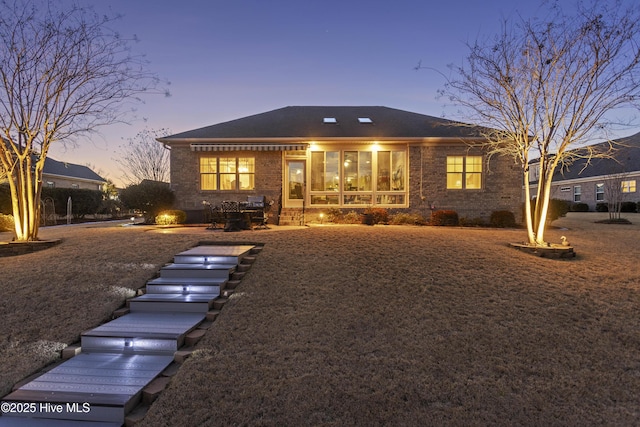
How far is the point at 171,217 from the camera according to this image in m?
13.6

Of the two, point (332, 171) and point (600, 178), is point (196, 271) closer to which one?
point (332, 171)

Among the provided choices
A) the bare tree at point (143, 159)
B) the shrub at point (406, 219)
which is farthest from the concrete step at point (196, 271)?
the bare tree at point (143, 159)

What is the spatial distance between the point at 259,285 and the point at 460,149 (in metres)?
12.9

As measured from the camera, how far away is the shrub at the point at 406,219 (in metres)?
14.0

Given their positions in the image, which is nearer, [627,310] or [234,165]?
[627,310]

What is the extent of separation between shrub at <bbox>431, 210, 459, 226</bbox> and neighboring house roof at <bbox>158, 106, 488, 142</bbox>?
11.8 ft

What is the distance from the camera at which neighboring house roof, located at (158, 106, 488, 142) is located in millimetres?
14938

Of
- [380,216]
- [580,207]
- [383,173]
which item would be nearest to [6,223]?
[380,216]

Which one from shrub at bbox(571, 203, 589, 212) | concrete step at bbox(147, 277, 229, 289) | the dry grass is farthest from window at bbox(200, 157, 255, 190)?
shrub at bbox(571, 203, 589, 212)

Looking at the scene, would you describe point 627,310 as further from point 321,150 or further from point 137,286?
point 321,150

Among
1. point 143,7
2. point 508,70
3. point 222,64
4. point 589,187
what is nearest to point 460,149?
point 508,70

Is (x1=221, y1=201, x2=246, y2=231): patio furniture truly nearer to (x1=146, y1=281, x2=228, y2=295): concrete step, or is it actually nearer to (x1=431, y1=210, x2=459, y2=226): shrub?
(x1=146, y1=281, x2=228, y2=295): concrete step

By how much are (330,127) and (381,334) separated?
13.4m

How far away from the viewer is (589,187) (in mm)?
30078
